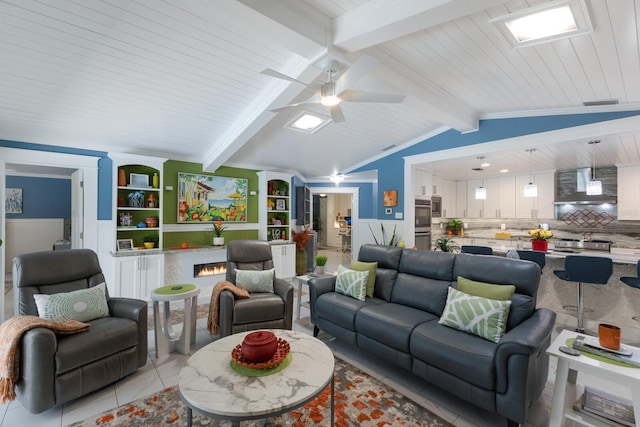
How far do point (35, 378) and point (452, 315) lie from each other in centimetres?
311

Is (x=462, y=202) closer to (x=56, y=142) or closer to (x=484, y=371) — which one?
(x=484, y=371)

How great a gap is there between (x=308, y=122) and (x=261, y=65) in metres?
1.57

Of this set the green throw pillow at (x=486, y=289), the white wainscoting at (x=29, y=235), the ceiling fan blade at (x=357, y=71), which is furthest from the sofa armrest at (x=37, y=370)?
the white wainscoting at (x=29, y=235)

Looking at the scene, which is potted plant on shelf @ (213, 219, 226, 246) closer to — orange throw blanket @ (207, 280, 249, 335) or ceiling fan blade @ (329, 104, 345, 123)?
orange throw blanket @ (207, 280, 249, 335)

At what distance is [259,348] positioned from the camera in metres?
1.84

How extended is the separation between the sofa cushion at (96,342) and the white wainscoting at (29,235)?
6.11 metres

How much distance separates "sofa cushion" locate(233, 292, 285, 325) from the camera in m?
3.07

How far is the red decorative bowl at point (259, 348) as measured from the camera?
1.84m

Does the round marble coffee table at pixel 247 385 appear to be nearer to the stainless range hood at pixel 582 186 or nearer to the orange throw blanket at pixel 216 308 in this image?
the orange throw blanket at pixel 216 308

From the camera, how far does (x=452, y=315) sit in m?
2.45

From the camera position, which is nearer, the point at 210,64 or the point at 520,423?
the point at 520,423

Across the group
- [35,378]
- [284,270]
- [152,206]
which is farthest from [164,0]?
[284,270]

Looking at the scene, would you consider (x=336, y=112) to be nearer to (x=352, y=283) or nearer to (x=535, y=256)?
(x=352, y=283)

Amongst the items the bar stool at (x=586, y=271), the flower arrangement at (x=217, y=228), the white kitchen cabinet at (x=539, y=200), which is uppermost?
the white kitchen cabinet at (x=539, y=200)
